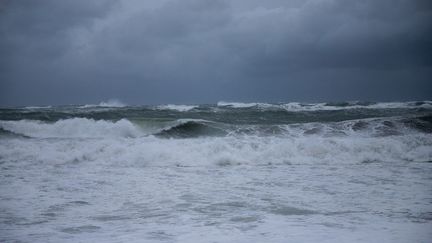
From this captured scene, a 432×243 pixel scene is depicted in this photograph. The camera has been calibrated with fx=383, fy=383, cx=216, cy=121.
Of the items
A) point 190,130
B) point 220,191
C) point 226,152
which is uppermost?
point 190,130

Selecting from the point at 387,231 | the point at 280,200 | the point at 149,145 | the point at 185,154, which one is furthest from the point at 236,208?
the point at 149,145

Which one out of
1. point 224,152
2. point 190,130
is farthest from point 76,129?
point 224,152

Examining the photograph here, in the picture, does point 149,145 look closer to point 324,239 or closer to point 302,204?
point 302,204

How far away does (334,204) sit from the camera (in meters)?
5.72

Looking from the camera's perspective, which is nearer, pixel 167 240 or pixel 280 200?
pixel 167 240

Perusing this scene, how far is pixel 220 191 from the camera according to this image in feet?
22.0

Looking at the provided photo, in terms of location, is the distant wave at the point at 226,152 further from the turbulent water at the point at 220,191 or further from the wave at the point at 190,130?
the wave at the point at 190,130

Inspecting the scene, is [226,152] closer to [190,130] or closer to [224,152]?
[224,152]

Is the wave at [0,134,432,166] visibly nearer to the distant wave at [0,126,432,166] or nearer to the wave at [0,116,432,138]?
the distant wave at [0,126,432,166]

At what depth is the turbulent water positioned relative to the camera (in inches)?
173

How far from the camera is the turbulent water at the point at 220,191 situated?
4.39 m

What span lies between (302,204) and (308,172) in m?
3.19

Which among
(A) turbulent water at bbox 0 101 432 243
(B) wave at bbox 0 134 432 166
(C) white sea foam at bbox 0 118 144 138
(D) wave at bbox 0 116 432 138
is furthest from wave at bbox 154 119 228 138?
(B) wave at bbox 0 134 432 166

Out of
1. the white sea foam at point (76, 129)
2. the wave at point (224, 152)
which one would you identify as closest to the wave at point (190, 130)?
the white sea foam at point (76, 129)
